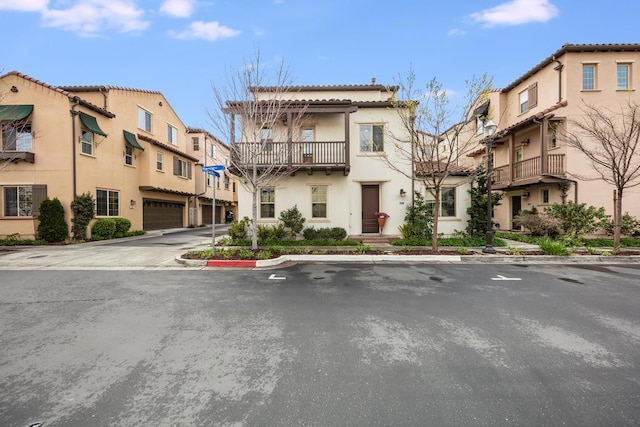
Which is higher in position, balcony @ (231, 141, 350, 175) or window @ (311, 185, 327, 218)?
balcony @ (231, 141, 350, 175)

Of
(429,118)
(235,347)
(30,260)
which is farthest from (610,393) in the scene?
(30,260)

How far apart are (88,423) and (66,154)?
A: 16879 millimetres

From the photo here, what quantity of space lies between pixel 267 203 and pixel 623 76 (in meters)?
19.4

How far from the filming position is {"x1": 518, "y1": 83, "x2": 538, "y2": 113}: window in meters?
17.1

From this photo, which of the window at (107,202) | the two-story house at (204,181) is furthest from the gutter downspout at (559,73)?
the window at (107,202)

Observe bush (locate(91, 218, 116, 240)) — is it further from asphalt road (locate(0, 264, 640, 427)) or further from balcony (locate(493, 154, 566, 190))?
balcony (locate(493, 154, 566, 190))

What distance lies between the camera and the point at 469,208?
1430cm

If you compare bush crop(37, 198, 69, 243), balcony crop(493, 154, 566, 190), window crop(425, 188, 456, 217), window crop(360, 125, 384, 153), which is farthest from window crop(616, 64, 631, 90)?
bush crop(37, 198, 69, 243)

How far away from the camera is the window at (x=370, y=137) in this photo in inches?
572

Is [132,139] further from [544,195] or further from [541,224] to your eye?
[544,195]

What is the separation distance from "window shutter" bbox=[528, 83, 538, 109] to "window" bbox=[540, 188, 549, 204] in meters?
5.13

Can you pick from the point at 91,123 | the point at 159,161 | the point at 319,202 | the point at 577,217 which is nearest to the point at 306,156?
the point at 319,202

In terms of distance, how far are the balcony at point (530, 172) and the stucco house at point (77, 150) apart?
23.2 meters

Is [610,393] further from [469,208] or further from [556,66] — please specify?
[556,66]
